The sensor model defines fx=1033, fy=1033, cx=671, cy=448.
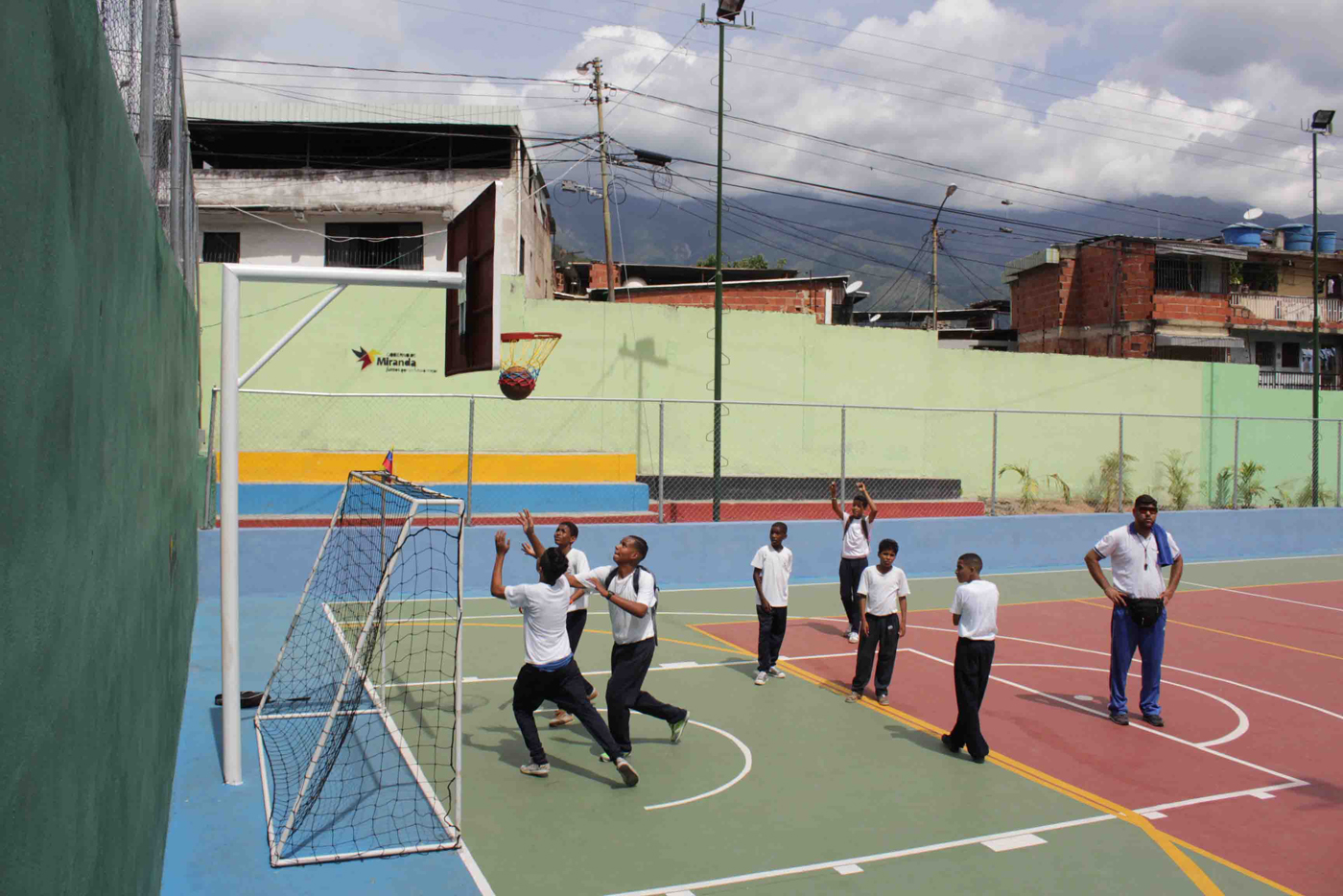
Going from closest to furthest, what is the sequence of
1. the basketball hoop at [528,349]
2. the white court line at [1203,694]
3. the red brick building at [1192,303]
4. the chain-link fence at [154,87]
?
the chain-link fence at [154,87]
the white court line at [1203,694]
the basketball hoop at [528,349]
the red brick building at [1192,303]

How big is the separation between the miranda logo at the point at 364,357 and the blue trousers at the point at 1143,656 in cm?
1535

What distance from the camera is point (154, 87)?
625 cm

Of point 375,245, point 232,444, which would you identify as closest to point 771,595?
point 232,444

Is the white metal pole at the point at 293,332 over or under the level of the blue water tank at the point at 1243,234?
under

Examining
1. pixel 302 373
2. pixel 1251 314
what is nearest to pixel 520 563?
pixel 302 373

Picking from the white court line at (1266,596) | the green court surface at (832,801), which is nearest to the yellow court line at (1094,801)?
the green court surface at (832,801)

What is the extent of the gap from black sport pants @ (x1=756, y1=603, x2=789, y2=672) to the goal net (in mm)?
3053

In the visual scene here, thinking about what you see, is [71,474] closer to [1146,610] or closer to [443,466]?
[1146,610]

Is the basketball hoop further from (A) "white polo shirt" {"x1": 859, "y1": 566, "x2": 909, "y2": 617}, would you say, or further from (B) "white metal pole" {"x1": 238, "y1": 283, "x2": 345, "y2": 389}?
(A) "white polo shirt" {"x1": 859, "y1": 566, "x2": 909, "y2": 617}

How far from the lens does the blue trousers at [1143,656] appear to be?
9.05m

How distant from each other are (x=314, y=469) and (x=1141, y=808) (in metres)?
14.7

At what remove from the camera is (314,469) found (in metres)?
18.1

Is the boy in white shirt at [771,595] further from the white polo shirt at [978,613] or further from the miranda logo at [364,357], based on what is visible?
the miranda logo at [364,357]

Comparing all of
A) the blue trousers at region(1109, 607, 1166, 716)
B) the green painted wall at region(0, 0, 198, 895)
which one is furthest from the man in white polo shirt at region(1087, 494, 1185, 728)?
the green painted wall at region(0, 0, 198, 895)
